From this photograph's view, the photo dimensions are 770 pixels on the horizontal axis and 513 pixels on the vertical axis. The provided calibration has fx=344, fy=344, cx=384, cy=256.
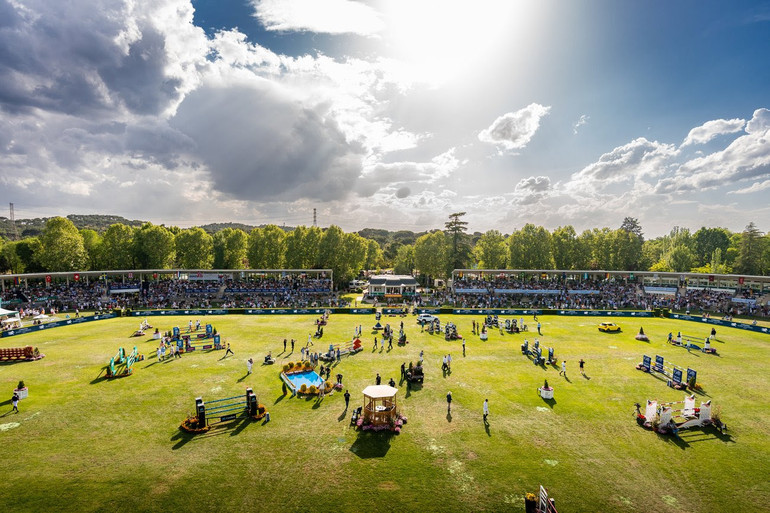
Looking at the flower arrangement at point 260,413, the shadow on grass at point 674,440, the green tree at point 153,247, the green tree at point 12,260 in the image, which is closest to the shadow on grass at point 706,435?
the shadow on grass at point 674,440

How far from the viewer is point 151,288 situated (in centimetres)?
7169

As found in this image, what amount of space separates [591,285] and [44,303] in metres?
108

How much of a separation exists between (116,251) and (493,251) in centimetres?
9351

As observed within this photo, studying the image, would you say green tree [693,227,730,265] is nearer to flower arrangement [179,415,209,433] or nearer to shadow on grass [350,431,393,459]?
shadow on grass [350,431,393,459]

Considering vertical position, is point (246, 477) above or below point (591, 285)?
below

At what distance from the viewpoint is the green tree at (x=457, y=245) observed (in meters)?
87.6

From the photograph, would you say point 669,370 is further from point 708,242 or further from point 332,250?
point 708,242

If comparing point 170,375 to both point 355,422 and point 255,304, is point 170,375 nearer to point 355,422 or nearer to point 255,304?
point 355,422

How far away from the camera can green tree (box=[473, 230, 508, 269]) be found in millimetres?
91188

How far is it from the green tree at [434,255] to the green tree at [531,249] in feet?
58.3

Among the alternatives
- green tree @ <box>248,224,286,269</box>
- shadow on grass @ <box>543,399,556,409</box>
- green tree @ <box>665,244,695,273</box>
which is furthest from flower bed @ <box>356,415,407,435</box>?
green tree @ <box>665,244,695,273</box>

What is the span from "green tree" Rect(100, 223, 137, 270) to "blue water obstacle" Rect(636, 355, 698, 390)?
99288 mm

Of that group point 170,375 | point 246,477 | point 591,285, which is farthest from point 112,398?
point 591,285

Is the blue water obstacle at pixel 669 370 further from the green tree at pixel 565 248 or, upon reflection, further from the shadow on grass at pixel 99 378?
the green tree at pixel 565 248
